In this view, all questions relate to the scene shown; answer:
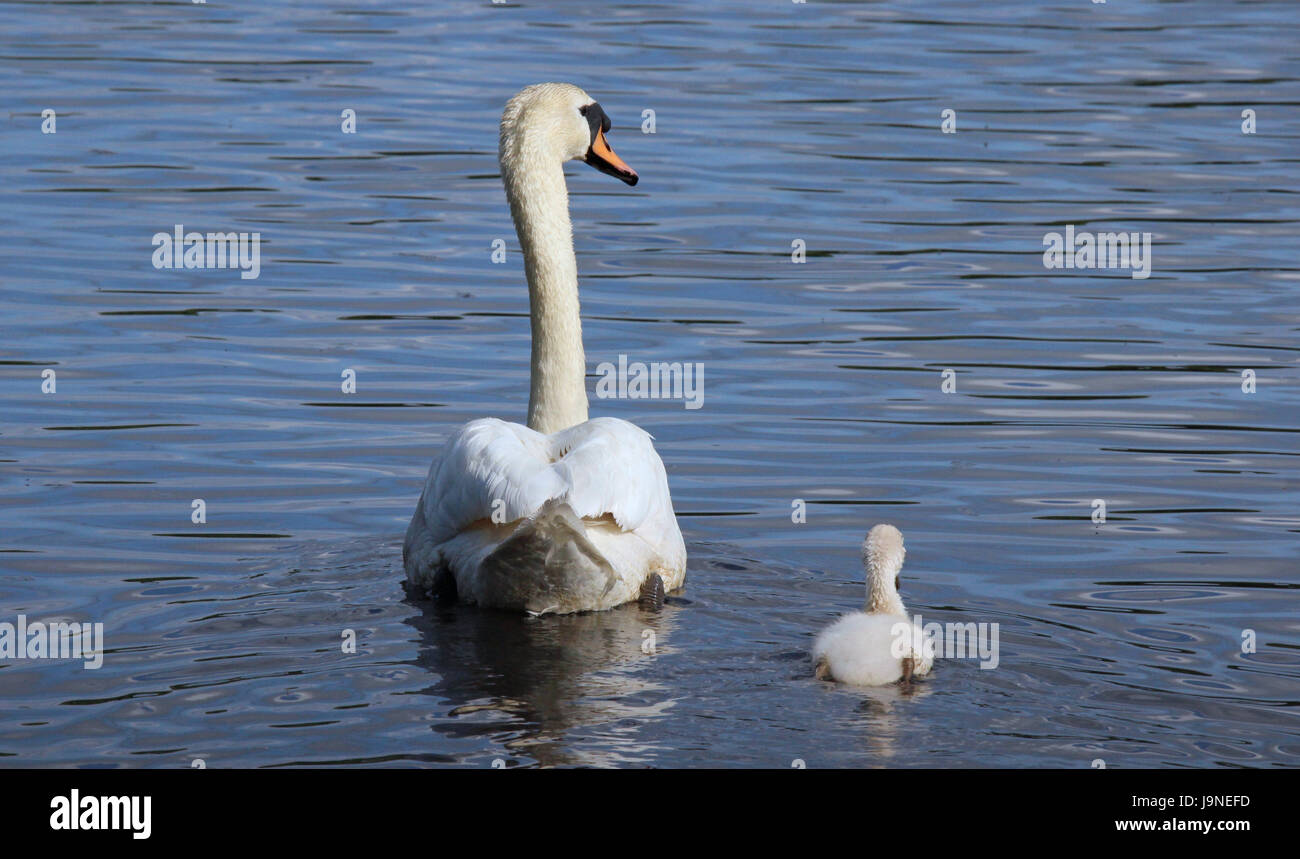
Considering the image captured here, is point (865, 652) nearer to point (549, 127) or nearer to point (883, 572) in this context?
point (883, 572)

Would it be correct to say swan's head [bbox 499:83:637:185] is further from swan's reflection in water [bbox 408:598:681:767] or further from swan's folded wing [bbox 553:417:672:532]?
swan's reflection in water [bbox 408:598:681:767]

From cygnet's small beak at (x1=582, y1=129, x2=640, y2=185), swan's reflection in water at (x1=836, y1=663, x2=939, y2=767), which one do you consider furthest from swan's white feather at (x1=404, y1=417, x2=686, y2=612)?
cygnet's small beak at (x1=582, y1=129, x2=640, y2=185)

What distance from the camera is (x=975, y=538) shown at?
10.9 meters

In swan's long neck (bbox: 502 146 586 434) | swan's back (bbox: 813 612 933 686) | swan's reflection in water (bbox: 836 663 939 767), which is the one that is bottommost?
swan's reflection in water (bbox: 836 663 939 767)

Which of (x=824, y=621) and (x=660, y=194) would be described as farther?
(x=660, y=194)

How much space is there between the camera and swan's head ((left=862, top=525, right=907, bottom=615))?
8789 millimetres

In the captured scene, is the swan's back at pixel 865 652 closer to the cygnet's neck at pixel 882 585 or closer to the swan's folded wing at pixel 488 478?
the cygnet's neck at pixel 882 585

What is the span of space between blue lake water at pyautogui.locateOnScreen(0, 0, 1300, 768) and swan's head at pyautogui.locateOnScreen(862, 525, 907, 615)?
41cm

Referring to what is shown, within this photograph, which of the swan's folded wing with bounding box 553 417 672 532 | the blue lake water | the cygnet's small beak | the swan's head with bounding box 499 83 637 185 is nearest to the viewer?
the blue lake water

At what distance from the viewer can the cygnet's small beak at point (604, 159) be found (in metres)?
11.4

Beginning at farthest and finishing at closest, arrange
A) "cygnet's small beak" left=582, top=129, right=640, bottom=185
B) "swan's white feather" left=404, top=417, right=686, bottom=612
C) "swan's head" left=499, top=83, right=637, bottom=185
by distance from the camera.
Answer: "cygnet's small beak" left=582, top=129, right=640, bottom=185 < "swan's head" left=499, top=83, right=637, bottom=185 < "swan's white feather" left=404, top=417, right=686, bottom=612
